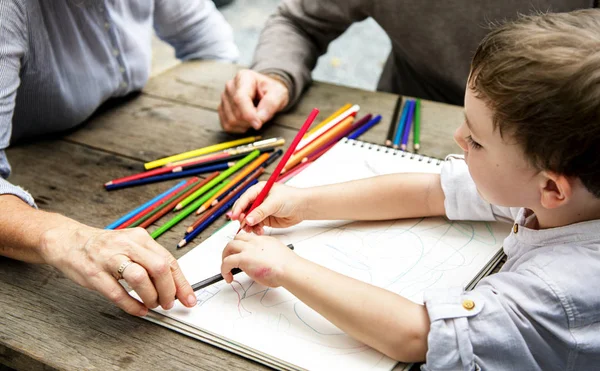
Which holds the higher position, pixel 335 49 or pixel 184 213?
pixel 184 213

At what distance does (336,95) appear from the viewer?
3.97 feet

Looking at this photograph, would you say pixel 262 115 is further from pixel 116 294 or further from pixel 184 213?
pixel 116 294

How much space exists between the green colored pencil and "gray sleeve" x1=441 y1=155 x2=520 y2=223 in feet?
1.16

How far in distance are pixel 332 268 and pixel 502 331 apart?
23 cm

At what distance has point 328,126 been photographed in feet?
3.44

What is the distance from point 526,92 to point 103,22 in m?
0.87

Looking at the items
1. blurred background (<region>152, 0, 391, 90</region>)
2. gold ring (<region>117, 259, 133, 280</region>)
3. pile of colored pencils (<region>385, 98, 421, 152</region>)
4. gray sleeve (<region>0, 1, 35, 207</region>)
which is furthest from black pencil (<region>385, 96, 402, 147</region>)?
blurred background (<region>152, 0, 391, 90</region>)

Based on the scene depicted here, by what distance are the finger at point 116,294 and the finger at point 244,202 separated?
0.19 m

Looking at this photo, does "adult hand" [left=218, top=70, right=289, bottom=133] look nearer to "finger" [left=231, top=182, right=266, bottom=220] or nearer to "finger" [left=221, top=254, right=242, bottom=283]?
"finger" [left=231, top=182, right=266, bottom=220]

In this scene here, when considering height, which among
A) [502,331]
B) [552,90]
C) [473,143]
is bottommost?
[502,331]

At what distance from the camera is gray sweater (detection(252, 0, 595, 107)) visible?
1.22 m

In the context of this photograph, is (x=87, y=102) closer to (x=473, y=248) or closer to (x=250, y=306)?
(x=250, y=306)

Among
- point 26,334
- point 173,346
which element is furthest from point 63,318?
point 173,346

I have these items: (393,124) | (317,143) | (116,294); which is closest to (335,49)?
(393,124)
